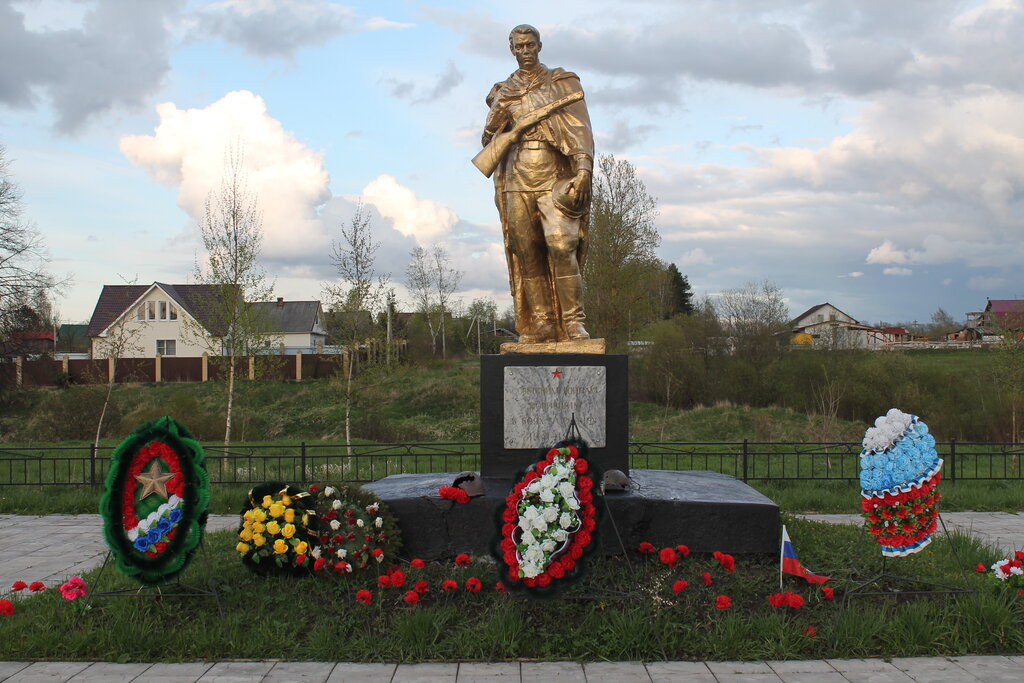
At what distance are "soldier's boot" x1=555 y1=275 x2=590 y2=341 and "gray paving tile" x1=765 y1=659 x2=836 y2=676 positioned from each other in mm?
2930

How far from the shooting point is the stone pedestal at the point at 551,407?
19.5 feet

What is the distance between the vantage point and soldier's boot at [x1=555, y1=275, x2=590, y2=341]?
6.32 meters

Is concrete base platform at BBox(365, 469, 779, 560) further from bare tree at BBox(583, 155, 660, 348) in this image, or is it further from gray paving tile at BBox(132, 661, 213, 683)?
bare tree at BBox(583, 155, 660, 348)

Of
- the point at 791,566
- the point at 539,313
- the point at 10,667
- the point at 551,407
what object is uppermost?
the point at 539,313

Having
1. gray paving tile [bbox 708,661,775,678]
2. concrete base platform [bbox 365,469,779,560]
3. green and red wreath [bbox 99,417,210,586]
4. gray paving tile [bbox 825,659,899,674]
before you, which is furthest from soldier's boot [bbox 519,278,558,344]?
gray paving tile [bbox 825,659,899,674]

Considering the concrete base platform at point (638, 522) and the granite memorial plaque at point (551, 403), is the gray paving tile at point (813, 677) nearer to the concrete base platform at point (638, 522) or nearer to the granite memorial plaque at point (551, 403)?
the concrete base platform at point (638, 522)

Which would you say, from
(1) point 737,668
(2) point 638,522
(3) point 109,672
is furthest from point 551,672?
(3) point 109,672

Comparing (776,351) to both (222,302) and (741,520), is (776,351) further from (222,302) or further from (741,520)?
(741,520)

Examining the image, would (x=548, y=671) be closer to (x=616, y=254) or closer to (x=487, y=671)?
(x=487, y=671)

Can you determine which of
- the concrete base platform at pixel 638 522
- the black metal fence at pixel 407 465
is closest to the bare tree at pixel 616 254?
the black metal fence at pixel 407 465

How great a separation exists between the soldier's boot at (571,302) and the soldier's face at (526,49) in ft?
5.82

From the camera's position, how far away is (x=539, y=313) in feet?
21.4

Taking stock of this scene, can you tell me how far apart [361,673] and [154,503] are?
1.72 m

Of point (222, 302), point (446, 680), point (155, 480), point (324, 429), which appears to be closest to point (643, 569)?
point (446, 680)
